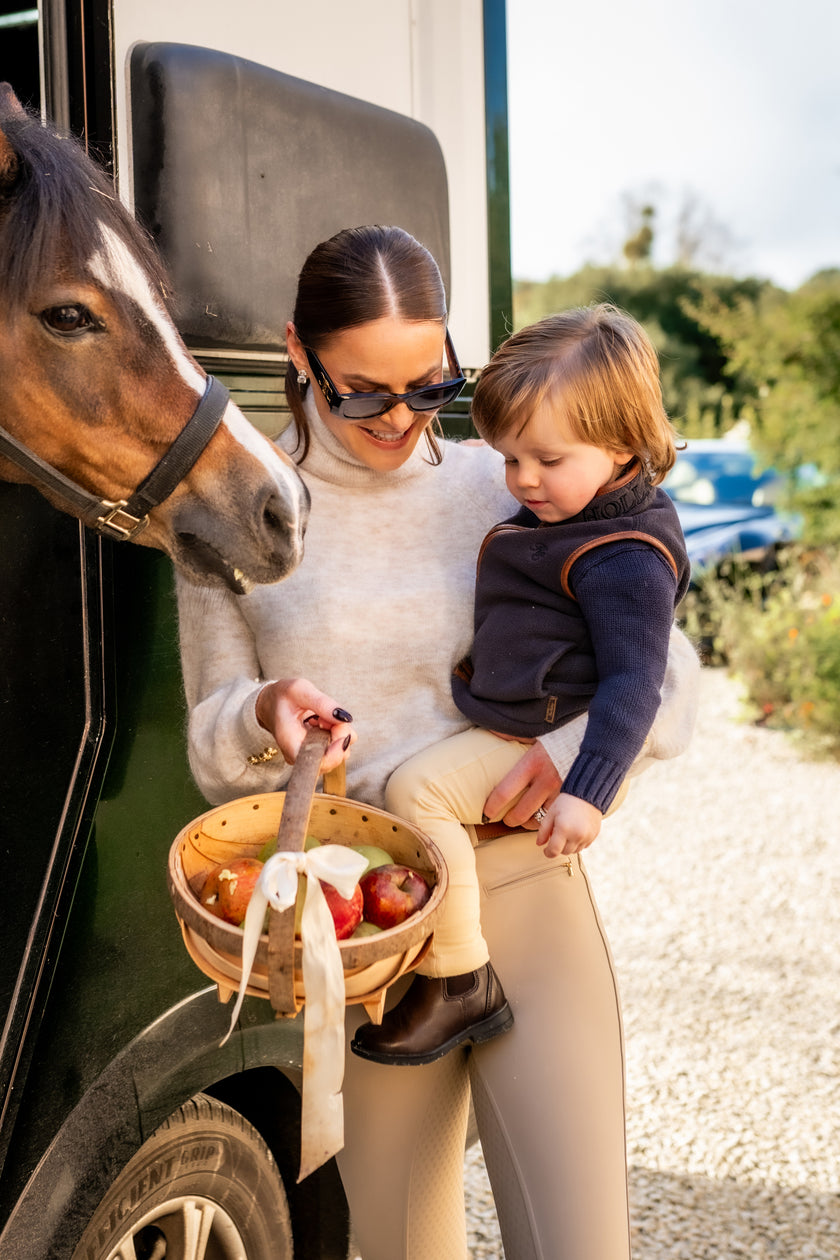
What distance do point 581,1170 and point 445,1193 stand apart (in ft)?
0.86

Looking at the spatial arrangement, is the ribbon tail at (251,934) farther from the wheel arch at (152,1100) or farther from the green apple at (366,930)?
the wheel arch at (152,1100)

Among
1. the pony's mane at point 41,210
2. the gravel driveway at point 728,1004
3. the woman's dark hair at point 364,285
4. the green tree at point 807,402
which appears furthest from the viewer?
the green tree at point 807,402

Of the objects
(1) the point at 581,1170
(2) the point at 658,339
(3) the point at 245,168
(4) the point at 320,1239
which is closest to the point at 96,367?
(3) the point at 245,168

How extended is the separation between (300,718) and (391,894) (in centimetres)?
26

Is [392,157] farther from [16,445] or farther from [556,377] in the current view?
[16,445]

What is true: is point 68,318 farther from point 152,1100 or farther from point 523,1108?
point 523,1108

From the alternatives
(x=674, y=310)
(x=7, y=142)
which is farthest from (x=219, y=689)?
(x=674, y=310)

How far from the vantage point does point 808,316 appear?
941 centimetres

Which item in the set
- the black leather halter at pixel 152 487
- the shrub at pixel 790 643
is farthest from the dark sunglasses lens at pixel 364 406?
A: the shrub at pixel 790 643

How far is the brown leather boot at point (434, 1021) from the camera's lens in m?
1.61

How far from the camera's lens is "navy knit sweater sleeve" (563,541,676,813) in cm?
153

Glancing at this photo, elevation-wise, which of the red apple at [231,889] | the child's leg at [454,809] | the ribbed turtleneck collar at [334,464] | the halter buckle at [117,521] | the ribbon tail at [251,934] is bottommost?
the child's leg at [454,809]

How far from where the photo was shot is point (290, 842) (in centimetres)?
127

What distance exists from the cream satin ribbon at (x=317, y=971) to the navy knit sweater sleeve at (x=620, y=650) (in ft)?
1.29
